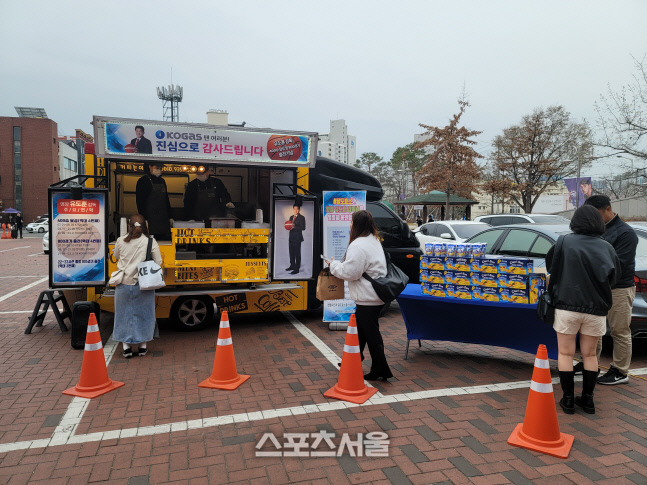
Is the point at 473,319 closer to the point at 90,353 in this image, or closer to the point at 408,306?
the point at 408,306

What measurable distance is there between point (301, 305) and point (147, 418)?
3.60m

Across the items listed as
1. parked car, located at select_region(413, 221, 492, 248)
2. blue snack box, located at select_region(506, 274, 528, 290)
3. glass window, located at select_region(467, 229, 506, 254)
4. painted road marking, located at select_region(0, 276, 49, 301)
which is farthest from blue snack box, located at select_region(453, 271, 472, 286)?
painted road marking, located at select_region(0, 276, 49, 301)

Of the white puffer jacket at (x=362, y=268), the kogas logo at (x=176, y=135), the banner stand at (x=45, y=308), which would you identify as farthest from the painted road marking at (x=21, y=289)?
the white puffer jacket at (x=362, y=268)

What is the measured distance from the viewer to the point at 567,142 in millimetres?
36812

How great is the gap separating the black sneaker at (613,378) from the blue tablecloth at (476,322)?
1.64ft

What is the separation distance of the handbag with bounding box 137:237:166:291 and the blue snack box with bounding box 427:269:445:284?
3.19 metres

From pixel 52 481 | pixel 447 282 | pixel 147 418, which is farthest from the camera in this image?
pixel 447 282

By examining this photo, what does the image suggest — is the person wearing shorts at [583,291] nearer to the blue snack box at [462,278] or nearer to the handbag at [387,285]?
the blue snack box at [462,278]

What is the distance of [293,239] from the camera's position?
6.84 meters

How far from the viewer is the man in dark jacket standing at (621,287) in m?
4.29

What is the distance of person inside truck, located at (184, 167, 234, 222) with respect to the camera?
7.59 meters

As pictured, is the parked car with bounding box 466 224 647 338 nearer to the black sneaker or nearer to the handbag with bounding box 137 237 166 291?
the black sneaker

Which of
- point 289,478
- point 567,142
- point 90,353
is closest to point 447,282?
point 289,478

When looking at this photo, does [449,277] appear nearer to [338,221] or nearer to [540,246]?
[540,246]
